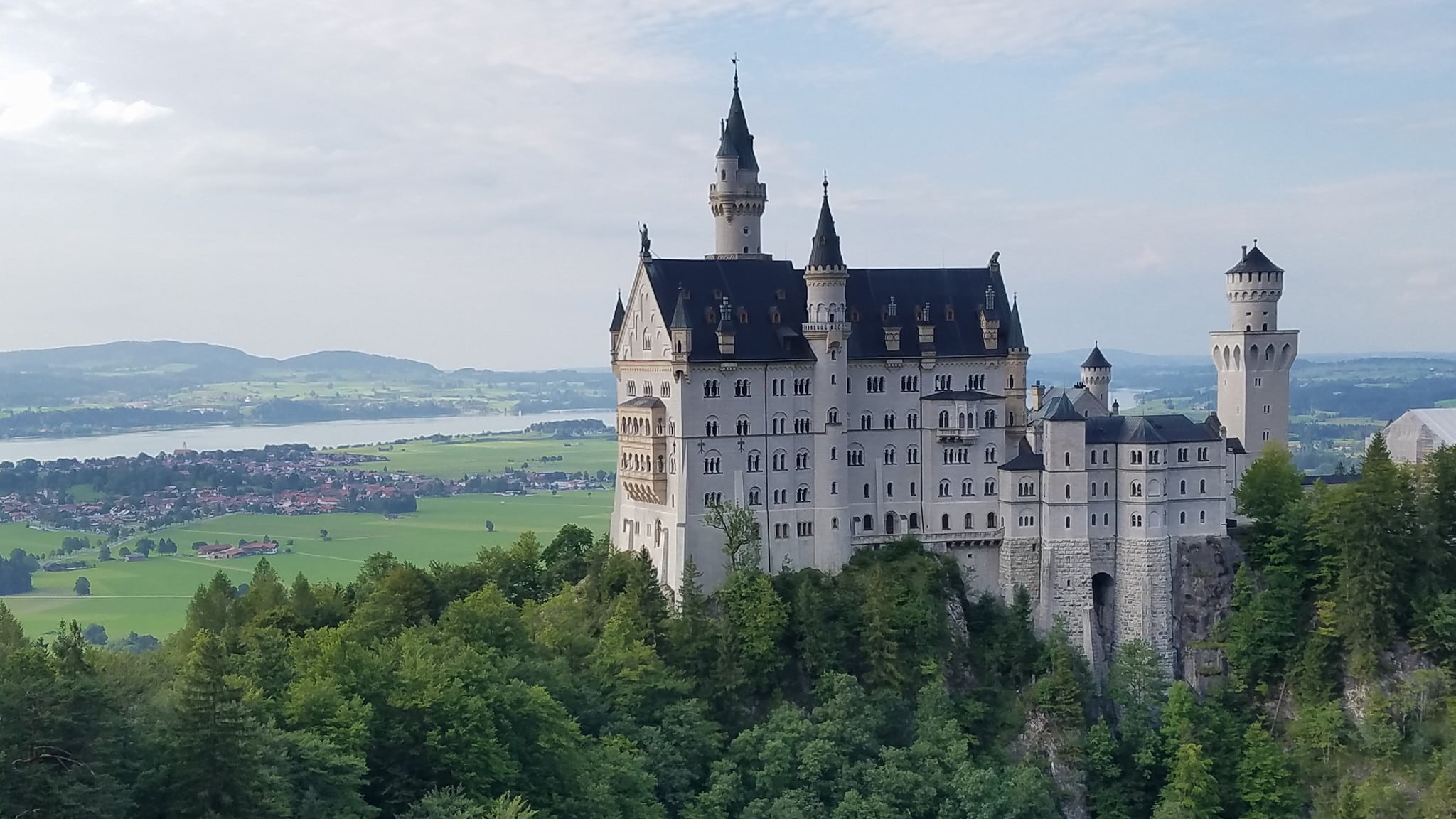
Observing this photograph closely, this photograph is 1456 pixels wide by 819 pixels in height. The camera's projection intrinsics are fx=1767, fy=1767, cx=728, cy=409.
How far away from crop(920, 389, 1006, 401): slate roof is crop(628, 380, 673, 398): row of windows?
1340cm

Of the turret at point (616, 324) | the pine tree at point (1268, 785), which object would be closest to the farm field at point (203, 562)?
the turret at point (616, 324)

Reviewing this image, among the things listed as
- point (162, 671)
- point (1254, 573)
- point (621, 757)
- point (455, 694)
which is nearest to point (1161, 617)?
point (1254, 573)

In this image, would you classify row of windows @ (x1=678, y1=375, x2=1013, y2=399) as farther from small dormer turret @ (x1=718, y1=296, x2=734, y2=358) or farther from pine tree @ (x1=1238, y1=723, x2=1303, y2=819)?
pine tree @ (x1=1238, y1=723, x2=1303, y2=819)

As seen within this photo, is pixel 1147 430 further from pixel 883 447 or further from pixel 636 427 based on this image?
pixel 636 427

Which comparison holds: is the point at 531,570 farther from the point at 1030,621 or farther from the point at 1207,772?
the point at 1207,772

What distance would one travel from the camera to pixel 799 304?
89.3m

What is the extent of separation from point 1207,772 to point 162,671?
4655 centimetres

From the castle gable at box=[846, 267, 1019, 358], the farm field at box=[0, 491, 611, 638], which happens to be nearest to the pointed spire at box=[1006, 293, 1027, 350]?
the castle gable at box=[846, 267, 1019, 358]

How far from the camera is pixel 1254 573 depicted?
89.6m

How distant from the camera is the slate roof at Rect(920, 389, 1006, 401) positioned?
89062 mm

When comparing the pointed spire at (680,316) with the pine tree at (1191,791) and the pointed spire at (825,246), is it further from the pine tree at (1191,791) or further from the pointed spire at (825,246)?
the pine tree at (1191,791)

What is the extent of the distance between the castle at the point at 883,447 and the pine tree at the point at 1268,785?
7.11m

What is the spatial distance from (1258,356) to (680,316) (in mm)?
34036

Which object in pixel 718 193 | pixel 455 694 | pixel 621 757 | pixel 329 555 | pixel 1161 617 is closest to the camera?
pixel 455 694
